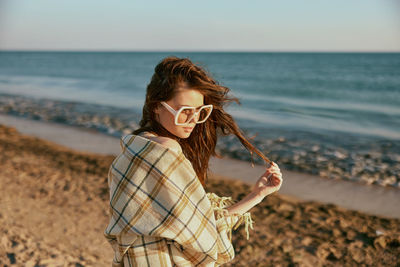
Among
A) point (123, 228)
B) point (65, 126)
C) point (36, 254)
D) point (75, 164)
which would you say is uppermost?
point (123, 228)

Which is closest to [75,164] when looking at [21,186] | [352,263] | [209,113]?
[21,186]

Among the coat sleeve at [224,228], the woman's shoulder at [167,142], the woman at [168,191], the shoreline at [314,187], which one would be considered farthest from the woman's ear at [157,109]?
the shoreline at [314,187]

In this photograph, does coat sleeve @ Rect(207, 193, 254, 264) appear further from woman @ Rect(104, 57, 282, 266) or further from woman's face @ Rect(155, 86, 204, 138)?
woman's face @ Rect(155, 86, 204, 138)

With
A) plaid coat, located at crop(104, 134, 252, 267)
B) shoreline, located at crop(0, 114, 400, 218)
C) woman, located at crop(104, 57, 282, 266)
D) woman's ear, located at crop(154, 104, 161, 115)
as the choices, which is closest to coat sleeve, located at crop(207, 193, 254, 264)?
woman, located at crop(104, 57, 282, 266)

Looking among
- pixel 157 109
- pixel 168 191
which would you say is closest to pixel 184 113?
pixel 157 109

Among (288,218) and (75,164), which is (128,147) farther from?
(75,164)

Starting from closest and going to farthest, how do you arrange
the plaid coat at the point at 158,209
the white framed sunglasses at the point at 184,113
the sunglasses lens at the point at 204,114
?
the plaid coat at the point at 158,209
the white framed sunglasses at the point at 184,113
the sunglasses lens at the point at 204,114

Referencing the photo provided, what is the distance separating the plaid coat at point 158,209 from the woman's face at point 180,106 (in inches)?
8.5

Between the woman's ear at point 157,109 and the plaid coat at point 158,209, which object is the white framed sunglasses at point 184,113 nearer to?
the woman's ear at point 157,109

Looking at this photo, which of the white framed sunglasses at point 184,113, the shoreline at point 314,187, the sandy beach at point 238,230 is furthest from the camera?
the shoreline at point 314,187

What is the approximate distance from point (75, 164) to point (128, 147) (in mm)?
5980

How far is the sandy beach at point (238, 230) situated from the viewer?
12.9 ft

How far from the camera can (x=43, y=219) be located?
4.69m

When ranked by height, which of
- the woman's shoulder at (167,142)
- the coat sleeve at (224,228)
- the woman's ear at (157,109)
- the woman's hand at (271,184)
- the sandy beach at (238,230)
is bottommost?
the sandy beach at (238,230)
